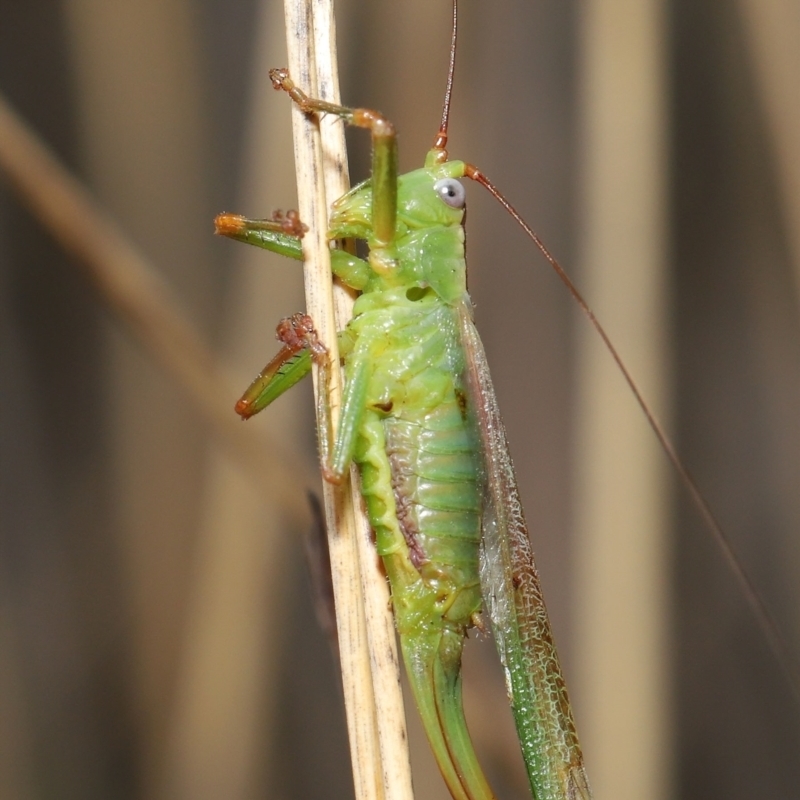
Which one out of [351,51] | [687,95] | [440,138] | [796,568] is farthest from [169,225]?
[796,568]

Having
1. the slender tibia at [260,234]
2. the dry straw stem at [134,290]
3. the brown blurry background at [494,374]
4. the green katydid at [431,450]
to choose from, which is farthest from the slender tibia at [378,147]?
the brown blurry background at [494,374]

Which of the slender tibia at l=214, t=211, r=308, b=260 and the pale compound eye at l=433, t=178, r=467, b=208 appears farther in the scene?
the pale compound eye at l=433, t=178, r=467, b=208

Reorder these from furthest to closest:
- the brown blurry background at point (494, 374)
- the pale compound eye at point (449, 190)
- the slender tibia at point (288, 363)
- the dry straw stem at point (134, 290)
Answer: the brown blurry background at point (494, 374) < the dry straw stem at point (134, 290) < the pale compound eye at point (449, 190) < the slender tibia at point (288, 363)

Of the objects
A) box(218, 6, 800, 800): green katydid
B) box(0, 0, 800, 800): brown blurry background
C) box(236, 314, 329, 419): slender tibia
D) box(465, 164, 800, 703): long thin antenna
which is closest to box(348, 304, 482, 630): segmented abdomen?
box(218, 6, 800, 800): green katydid

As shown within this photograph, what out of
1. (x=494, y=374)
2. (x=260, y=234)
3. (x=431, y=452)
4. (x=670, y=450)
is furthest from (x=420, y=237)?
(x=494, y=374)

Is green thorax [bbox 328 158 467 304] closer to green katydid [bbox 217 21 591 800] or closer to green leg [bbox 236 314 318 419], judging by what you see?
green katydid [bbox 217 21 591 800]

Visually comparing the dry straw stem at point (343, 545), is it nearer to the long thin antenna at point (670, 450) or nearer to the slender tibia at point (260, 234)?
the slender tibia at point (260, 234)
